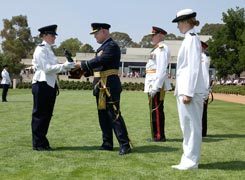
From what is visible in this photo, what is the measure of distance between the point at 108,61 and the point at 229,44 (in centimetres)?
5696

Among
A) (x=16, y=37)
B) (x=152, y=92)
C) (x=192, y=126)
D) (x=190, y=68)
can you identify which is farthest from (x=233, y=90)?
(x=16, y=37)

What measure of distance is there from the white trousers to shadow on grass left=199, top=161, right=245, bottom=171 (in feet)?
1.02

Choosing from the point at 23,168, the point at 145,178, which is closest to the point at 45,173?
the point at 23,168

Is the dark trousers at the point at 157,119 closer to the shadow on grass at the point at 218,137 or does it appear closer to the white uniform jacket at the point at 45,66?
the shadow on grass at the point at 218,137

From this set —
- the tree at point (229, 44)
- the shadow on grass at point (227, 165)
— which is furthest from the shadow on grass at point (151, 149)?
the tree at point (229, 44)

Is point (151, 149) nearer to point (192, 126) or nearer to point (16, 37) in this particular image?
point (192, 126)

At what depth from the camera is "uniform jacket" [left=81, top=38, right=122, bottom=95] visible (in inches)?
316

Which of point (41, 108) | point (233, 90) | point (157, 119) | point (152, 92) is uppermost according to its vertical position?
point (152, 92)

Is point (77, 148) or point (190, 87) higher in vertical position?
point (190, 87)

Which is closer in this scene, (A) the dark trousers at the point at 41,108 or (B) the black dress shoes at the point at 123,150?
(B) the black dress shoes at the point at 123,150

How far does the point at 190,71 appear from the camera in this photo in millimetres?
6691

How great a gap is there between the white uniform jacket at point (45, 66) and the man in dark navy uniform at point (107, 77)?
0.55 m

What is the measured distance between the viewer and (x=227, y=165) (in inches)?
287

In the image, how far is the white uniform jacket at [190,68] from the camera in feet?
21.9
